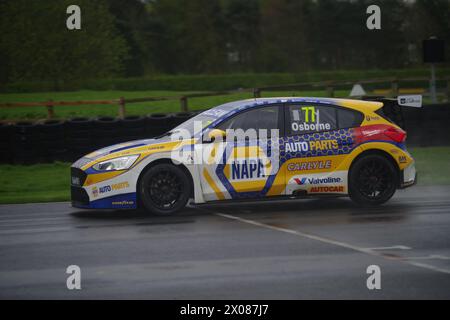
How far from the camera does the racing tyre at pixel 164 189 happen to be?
1028 centimetres

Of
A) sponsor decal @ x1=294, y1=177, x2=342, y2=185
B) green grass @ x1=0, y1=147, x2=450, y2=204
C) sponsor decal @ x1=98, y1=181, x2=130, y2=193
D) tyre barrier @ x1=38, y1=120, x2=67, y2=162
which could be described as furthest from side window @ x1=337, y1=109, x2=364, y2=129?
tyre barrier @ x1=38, y1=120, x2=67, y2=162

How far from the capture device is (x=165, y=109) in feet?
93.8

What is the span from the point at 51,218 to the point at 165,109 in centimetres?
1805

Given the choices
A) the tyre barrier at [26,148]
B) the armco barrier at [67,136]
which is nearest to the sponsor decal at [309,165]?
the armco barrier at [67,136]

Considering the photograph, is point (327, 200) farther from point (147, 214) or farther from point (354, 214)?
point (147, 214)

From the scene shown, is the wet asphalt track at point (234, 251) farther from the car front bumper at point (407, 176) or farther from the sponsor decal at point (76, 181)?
the sponsor decal at point (76, 181)

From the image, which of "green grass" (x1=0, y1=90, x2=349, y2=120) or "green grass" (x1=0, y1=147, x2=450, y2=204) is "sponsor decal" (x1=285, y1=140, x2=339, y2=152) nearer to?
"green grass" (x1=0, y1=147, x2=450, y2=204)

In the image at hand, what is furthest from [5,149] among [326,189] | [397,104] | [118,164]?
[397,104]

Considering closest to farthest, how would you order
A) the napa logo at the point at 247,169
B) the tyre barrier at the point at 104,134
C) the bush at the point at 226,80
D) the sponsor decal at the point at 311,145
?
the napa logo at the point at 247,169 → the sponsor decal at the point at 311,145 → the tyre barrier at the point at 104,134 → the bush at the point at 226,80

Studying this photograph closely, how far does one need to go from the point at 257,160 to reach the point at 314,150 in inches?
32.7

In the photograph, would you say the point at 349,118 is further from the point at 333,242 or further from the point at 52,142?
the point at 52,142

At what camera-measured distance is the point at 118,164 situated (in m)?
10.2

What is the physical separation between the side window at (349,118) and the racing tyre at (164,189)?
91.7 inches
